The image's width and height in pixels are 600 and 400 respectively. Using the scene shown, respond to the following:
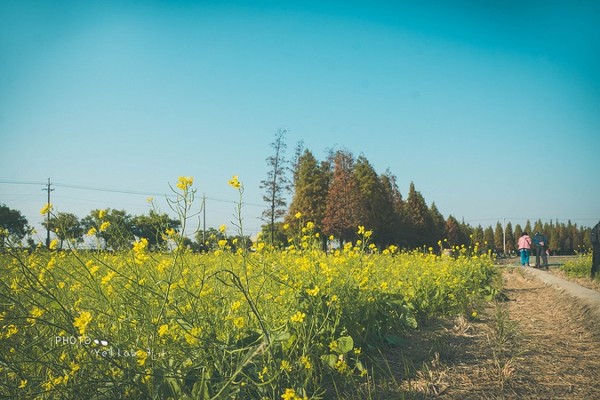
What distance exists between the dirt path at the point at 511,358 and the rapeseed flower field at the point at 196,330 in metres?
0.41

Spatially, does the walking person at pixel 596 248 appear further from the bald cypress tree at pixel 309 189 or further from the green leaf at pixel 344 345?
the bald cypress tree at pixel 309 189

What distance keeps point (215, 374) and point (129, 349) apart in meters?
0.59

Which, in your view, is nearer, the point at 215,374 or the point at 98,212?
the point at 215,374

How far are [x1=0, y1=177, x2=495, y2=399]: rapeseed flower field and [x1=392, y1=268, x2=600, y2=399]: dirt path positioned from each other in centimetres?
41

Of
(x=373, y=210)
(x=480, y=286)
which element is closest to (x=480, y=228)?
(x=373, y=210)

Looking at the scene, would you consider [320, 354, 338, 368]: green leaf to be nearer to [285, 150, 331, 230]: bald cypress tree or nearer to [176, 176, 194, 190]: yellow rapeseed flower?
[176, 176, 194, 190]: yellow rapeseed flower

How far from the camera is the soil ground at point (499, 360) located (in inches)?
99.2

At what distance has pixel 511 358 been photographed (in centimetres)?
303

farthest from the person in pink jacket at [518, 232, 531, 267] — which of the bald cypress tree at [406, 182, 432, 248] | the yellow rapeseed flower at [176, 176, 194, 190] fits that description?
the bald cypress tree at [406, 182, 432, 248]

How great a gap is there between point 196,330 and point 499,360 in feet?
7.79

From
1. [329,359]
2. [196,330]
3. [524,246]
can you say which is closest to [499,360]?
[329,359]

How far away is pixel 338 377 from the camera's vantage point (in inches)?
104

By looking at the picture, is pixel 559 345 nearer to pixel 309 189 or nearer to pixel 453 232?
pixel 309 189

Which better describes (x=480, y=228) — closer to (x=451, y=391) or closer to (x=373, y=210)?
(x=373, y=210)
